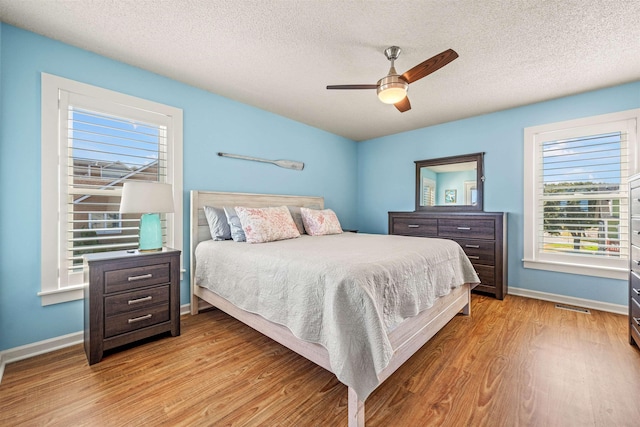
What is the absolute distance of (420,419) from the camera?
133 centimetres

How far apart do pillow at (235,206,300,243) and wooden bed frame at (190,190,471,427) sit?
438 mm

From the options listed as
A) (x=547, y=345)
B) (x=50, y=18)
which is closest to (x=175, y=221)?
(x=50, y=18)

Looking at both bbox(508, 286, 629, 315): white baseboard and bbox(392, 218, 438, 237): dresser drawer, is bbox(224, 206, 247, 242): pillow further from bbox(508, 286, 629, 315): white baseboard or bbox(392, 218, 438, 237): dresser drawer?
bbox(508, 286, 629, 315): white baseboard

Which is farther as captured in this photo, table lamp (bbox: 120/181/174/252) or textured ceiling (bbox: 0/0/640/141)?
table lamp (bbox: 120/181/174/252)

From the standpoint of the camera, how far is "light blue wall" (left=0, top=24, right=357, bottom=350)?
184 cm

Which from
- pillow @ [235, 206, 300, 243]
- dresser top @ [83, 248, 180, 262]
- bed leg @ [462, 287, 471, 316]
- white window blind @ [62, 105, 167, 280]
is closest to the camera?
dresser top @ [83, 248, 180, 262]

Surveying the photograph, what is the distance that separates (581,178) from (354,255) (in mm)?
3089

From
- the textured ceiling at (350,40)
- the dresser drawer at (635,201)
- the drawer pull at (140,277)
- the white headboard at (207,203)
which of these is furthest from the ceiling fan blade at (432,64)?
the drawer pull at (140,277)

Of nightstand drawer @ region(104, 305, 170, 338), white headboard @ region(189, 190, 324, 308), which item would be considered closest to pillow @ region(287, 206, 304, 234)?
white headboard @ region(189, 190, 324, 308)

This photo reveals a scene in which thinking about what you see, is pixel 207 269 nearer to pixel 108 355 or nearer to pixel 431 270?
pixel 108 355

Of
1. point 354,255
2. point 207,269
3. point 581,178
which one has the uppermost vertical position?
point 581,178

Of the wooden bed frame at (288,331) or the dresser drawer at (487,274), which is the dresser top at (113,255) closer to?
the wooden bed frame at (288,331)

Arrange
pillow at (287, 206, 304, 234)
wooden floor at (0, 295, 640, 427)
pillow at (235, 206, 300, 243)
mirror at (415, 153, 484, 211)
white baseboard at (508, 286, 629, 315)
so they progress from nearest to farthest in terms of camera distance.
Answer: wooden floor at (0, 295, 640, 427), pillow at (235, 206, 300, 243), white baseboard at (508, 286, 629, 315), pillow at (287, 206, 304, 234), mirror at (415, 153, 484, 211)

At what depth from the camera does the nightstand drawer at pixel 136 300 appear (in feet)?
6.08
